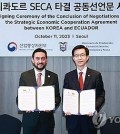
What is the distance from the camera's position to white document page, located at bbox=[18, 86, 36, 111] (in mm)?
3998

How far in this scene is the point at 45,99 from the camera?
4039 mm

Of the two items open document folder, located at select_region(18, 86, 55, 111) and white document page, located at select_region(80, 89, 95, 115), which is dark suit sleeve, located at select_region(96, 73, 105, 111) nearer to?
white document page, located at select_region(80, 89, 95, 115)

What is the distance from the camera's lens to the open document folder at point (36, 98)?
158 inches

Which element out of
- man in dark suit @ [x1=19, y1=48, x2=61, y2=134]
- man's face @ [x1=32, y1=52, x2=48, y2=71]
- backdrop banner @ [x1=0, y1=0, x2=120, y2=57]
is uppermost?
backdrop banner @ [x1=0, y1=0, x2=120, y2=57]

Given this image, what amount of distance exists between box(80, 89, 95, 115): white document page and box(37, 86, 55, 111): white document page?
395mm

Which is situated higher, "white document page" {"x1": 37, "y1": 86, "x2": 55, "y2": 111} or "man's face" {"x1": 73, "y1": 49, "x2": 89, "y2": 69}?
"man's face" {"x1": 73, "y1": 49, "x2": 89, "y2": 69}

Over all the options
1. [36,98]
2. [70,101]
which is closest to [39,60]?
[36,98]

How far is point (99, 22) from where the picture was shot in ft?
15.8

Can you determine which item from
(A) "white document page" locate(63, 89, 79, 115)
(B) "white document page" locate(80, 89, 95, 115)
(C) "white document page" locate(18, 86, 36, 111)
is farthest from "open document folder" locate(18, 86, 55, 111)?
(B) "white document page" locate(80, 89, 95, 115)

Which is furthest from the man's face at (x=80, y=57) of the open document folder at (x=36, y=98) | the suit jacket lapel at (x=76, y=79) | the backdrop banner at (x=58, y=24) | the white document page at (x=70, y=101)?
the backdrop banner at (x=58, y=24)

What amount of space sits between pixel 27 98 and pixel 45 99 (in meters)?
0.24

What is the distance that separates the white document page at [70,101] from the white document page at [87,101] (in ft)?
0.25

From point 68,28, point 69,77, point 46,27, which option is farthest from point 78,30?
point 69,77

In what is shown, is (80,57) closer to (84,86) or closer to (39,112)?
(84,86)
